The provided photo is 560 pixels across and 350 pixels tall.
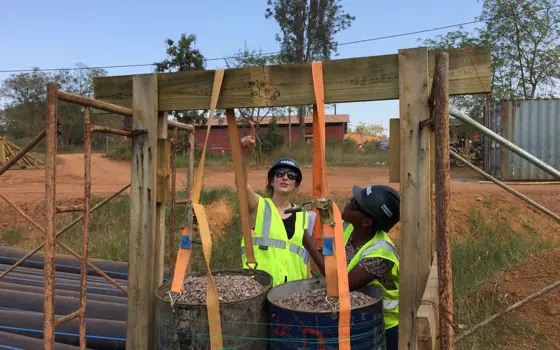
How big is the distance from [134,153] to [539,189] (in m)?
10.6

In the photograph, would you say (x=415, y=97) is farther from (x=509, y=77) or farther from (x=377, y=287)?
(x=509, y=77)

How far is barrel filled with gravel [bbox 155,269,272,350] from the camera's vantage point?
180 cm

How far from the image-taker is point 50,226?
6.29 ft

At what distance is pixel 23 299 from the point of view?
391 cm

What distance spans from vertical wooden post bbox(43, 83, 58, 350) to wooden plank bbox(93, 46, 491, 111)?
50 cm

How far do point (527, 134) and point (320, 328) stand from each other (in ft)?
42.1

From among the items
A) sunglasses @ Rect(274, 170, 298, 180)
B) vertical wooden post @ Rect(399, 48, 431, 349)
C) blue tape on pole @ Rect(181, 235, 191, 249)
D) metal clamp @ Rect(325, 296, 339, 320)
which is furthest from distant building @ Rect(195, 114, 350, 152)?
metal clamp @ Rect(325, 296, 339, 320)

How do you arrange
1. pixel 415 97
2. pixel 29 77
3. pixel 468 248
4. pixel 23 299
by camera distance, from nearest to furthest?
pixel 415 97, pixel 23 299, pixel 468 248, pixel 29 77

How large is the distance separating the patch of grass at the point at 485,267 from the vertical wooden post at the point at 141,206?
2.93m

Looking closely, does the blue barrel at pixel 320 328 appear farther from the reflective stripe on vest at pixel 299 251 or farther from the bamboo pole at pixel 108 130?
the bamboo pole at pixel 108 130

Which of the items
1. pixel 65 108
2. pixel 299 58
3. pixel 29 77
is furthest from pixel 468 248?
pixel 29 77

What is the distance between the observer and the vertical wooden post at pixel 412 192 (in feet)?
6.25

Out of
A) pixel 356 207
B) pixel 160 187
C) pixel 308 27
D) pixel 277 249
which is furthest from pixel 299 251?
pixel 308 27

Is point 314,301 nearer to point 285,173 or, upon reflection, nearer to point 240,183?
point 240,183
